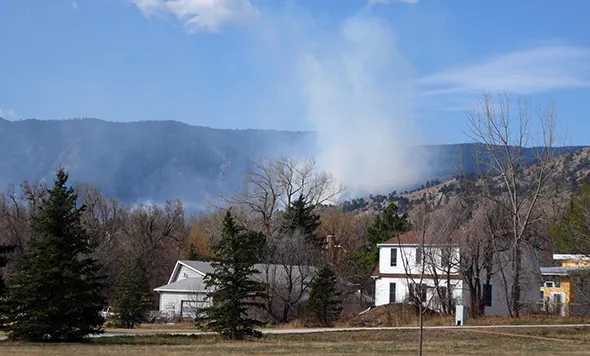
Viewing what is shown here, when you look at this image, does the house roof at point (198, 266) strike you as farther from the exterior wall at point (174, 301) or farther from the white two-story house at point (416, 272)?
the white two-story house at point (416, 272)

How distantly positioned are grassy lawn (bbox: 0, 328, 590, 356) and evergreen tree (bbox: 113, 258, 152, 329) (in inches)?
793

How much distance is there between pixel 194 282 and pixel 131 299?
536 inches

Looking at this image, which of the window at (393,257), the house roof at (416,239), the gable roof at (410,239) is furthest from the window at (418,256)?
the window at (393,257)

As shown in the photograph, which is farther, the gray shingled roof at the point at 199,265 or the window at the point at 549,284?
the gray shingled roof at the point at 199,265

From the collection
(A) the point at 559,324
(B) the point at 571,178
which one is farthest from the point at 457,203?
(B) the point at 571,178

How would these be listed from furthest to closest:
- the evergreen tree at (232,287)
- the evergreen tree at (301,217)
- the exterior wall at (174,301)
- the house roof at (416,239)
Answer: the evergreen tree at (301,217), the exterior wall at (174,301), the house roof at (416,239), the evergreen tree at (232,287)

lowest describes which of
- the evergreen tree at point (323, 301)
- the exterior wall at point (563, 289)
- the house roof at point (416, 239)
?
the evergreen tree at point (323, 301)

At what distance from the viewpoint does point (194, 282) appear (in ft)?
227

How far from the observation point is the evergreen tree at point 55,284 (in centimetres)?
3206

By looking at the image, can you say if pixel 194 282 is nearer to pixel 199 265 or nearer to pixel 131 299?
pixel 199 265

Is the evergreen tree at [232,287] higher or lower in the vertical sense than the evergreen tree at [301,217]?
lower

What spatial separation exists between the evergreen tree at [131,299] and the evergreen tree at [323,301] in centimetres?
1183

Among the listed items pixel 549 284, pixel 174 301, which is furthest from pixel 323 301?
pixel 549 284

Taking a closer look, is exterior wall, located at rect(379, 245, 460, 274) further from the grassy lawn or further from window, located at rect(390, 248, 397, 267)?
the grassy lawn
